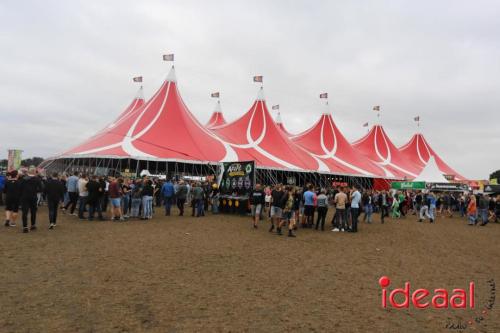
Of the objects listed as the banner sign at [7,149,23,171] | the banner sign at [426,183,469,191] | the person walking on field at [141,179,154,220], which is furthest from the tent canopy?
the banner sign at [7,149,23,171]

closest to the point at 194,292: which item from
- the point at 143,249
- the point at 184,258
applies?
the point at 184,258

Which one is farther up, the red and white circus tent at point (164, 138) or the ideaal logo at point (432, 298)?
the red and white circus tent at point (164, 138)

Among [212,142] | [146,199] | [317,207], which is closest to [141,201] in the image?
[146,199]

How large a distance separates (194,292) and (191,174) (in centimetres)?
1436

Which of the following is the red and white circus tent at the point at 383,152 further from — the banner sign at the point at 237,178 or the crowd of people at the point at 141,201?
the banner sign at the point at 237,178

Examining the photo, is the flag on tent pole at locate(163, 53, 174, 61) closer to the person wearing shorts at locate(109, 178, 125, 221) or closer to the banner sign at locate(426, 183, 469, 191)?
the person wearing shorts at locate(109, 178, 125, 221)

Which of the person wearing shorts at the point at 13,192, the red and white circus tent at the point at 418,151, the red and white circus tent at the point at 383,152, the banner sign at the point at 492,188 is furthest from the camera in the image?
the red and white circus tent at the point at 418,151

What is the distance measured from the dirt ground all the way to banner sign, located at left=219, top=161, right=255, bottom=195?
160 inches

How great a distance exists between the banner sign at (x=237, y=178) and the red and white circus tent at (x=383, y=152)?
19.7m

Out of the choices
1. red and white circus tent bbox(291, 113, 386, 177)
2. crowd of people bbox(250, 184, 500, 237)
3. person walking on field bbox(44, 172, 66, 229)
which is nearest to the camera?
person walking on field bbox(44, 172, 66, 229)

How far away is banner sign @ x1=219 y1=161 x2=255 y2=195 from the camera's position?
11711 millimetres

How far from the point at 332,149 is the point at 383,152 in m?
8.72

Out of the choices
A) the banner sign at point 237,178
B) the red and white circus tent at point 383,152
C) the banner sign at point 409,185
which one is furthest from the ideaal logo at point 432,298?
the red and white circus tent at point 383,152

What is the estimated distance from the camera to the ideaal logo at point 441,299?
3605mm
